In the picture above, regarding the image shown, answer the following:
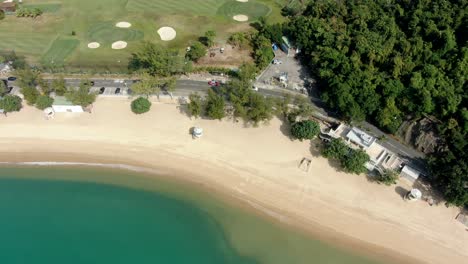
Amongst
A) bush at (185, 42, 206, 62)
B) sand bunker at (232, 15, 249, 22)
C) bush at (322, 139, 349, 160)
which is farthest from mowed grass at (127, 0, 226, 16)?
bush at (322, 139, 349, 160)

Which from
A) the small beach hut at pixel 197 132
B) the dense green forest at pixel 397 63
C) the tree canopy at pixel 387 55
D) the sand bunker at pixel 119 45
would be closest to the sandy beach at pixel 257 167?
the small beach hut at pixel 197 132

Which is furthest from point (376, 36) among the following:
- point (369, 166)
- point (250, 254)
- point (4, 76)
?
point (4, 76)

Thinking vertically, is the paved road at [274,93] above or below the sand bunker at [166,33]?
below

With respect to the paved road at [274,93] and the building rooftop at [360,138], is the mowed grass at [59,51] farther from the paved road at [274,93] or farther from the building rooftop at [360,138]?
the building rooftop at [360,138]

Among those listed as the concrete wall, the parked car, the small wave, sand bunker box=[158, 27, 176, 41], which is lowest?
the small wave

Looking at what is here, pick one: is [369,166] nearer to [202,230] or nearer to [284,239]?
[284,239]

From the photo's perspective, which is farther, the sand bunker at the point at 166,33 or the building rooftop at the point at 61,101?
the sand bunker at the point at 166,33

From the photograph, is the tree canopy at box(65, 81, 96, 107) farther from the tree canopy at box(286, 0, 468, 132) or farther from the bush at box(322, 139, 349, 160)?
the bush at box(322, 139, 349, 160)
